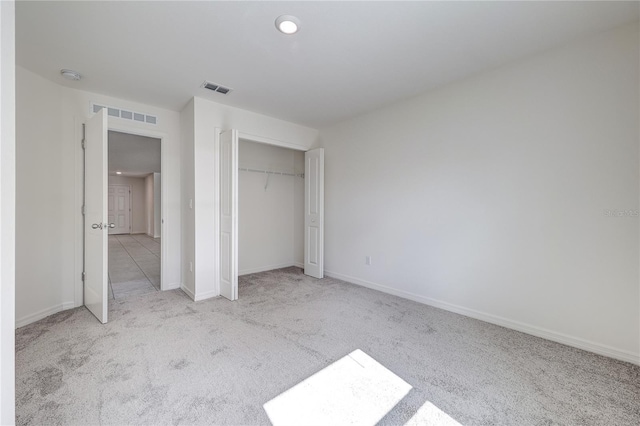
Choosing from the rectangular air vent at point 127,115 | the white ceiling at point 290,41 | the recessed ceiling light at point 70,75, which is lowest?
the rectangular air vent at point 127,115

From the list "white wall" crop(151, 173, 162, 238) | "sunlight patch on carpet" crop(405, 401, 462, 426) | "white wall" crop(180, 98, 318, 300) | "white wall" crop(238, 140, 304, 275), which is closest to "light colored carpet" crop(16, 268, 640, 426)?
"sunlight patch on carpet" crop(405, 401, 462, 426)

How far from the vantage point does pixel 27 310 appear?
8.81 feet

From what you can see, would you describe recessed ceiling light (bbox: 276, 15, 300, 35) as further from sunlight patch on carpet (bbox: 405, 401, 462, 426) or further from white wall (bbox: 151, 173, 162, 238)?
white wall (bbox: 151, 173, 162, 238)

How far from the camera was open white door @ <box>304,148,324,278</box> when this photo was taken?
442 cm

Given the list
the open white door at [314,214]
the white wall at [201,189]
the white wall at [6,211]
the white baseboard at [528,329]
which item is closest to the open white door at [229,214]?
the white wall at [201,189]

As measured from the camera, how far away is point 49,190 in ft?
9.61

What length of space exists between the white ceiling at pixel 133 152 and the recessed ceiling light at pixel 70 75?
2511mm

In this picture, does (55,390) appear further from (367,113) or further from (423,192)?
(367,113)

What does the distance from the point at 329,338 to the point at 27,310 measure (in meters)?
3.02

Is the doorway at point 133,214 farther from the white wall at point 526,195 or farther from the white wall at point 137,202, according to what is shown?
the white wall at point 526,195

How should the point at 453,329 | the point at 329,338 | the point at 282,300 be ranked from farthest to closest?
the point at 282,300 → the point at 453,329 → the point at 329,338

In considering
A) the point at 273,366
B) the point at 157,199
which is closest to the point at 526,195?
the point at 273,366

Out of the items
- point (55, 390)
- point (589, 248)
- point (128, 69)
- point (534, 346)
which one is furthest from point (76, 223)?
point (589, 248)

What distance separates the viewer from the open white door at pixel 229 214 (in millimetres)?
3361
